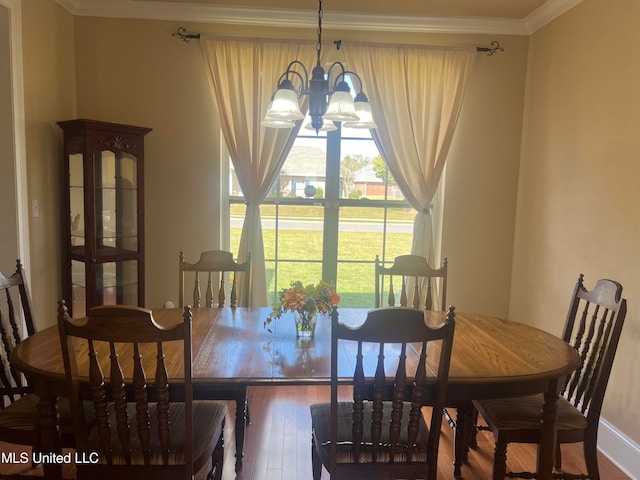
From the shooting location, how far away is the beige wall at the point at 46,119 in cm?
284

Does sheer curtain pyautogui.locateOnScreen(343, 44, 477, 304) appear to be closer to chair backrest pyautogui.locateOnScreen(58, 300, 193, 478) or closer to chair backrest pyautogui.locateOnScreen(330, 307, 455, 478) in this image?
chair backrest pyautogui.locateOnScreen(330, 307, 455, 478)

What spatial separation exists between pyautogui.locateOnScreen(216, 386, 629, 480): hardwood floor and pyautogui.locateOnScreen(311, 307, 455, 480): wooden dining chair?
63cm

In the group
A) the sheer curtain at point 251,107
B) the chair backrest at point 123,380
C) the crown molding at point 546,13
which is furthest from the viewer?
the sheer curtain at point 251,107

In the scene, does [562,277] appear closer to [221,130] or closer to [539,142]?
[539,142]

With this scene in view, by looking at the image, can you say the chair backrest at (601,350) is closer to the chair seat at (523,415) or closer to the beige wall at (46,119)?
the chair seat at (523,415)

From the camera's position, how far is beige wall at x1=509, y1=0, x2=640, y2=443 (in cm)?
239

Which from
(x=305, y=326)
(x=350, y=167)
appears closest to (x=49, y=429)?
(x=305, y=326)

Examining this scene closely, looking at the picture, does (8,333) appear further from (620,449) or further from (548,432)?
(620,449)

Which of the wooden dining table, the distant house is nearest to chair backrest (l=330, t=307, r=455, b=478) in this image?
the wooden dining table

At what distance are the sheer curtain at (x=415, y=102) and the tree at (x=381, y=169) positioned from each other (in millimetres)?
146

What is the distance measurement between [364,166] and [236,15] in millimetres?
1441

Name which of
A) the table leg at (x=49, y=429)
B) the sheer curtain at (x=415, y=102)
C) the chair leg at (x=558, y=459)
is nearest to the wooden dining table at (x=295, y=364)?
the table leg at (x=49, y=429)

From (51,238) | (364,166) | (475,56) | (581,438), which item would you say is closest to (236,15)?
(364,166)

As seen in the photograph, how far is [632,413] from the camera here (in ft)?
7.77
